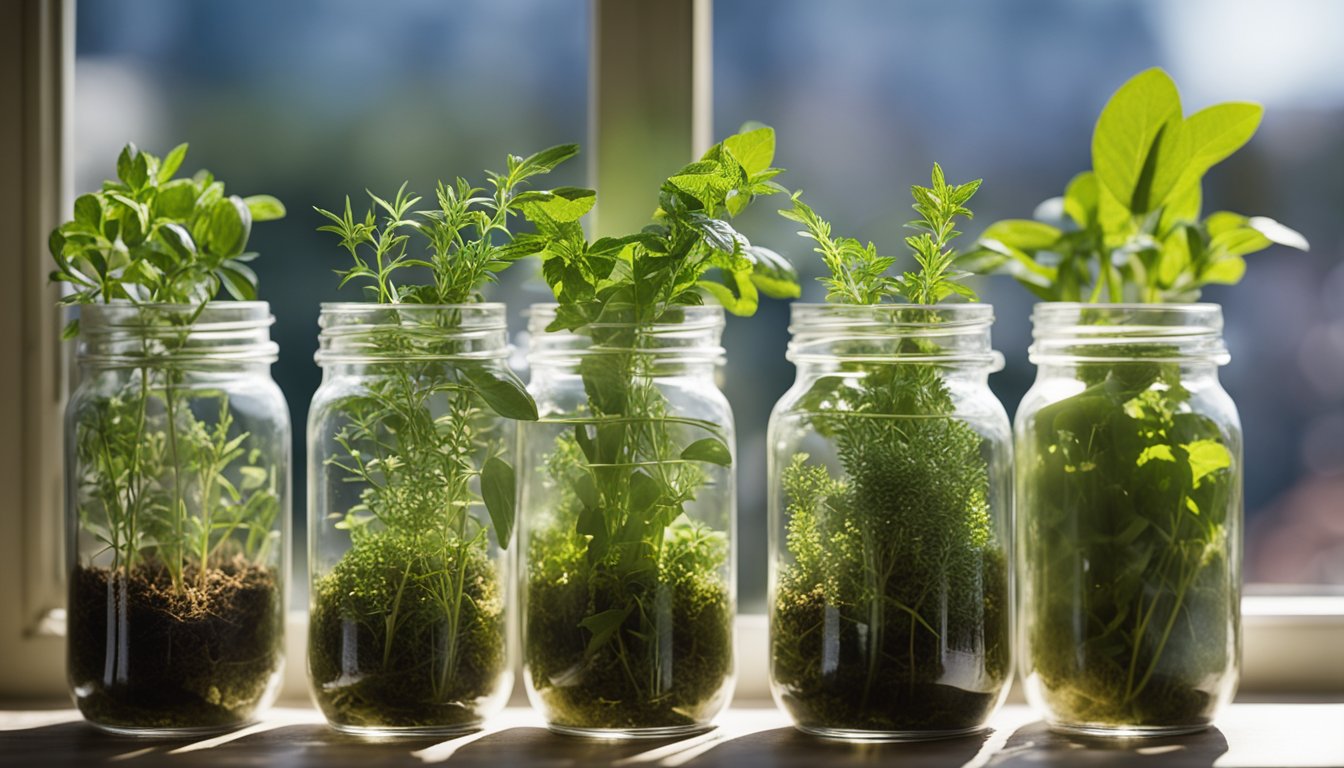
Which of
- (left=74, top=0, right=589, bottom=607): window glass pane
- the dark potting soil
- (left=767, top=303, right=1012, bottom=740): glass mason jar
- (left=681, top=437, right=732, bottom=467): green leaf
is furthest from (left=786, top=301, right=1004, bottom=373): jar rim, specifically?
the dark potting soil

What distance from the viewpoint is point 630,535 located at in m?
0.92

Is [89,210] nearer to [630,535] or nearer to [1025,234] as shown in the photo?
[630,535]

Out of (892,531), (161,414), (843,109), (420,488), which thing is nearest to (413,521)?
(420,488)

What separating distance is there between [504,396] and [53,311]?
554 mm

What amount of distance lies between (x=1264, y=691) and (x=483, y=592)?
30.1 inches

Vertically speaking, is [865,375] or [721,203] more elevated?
[721,203]

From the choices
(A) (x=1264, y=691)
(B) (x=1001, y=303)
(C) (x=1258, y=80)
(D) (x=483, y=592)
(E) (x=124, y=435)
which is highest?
(C) (x=1258, y=80)

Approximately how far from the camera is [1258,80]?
4.06ft

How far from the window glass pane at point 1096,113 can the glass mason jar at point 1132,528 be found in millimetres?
294

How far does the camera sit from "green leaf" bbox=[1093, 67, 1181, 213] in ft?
3.41

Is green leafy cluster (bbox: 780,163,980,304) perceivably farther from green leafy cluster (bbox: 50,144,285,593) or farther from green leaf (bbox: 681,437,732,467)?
green leafy cluster (bbox: 50,144,285,593)

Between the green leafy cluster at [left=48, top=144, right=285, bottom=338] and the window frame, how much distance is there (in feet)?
0.57

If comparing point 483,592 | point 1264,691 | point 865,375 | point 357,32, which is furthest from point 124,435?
point 1264,691

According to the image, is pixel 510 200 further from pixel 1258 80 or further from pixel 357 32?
pixel 1258 80
